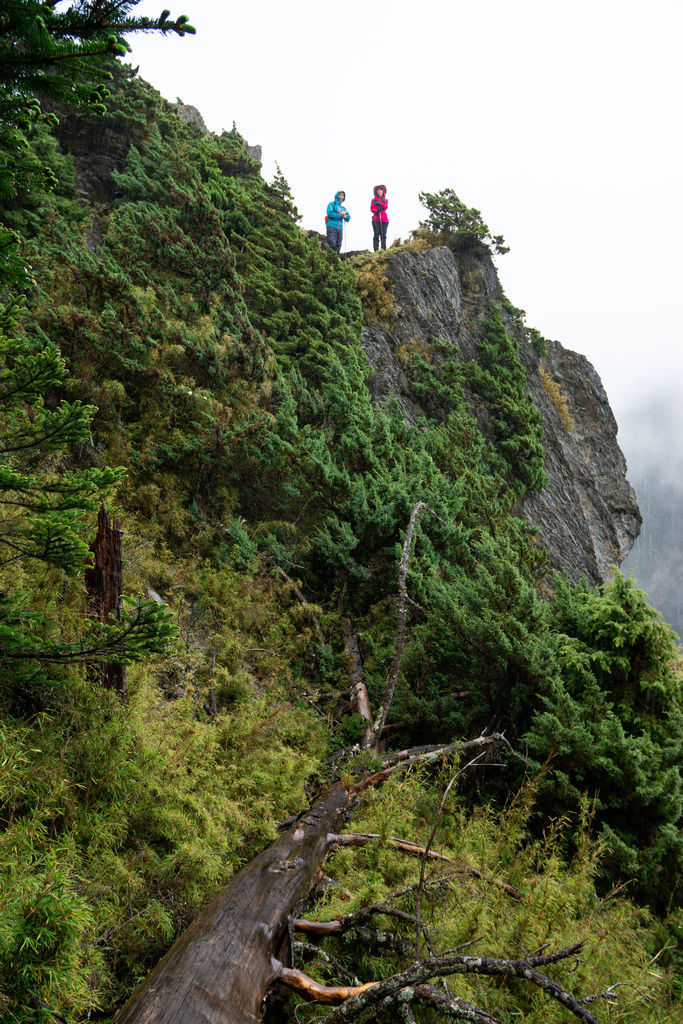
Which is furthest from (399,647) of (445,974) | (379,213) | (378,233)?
(379,213)

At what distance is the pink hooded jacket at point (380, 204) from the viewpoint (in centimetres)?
1923

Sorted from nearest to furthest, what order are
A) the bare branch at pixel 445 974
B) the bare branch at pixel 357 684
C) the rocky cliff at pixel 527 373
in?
1. the bare branch at pixel 445 974
2. the bare branch at pixel 357 684
3. the rocky cliff at pixel 527 373

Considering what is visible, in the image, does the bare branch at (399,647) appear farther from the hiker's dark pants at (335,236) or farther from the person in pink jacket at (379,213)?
the person in pink jacket at (379,213)

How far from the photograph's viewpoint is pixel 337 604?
856 centimetres

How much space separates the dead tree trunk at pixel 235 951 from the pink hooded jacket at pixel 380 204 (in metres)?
20.9

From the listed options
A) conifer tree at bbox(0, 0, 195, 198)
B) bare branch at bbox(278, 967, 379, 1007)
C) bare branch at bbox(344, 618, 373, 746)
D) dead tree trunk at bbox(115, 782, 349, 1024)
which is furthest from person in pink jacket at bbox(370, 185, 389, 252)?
bare branch at bbox(278, 967, 379, 1007)

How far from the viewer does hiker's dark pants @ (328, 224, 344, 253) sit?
18078 millimetres

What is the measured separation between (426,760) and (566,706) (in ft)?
5.33

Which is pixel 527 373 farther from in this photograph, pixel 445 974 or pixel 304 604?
pixel 445 974

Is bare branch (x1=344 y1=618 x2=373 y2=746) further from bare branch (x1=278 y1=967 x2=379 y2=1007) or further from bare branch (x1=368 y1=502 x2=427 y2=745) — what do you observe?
bare branch (x1=278 y1=967 x2=379 y2=1007)

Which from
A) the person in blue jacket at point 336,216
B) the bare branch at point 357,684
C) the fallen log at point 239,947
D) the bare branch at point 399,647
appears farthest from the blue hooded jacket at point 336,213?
the fallen log at point 239,947

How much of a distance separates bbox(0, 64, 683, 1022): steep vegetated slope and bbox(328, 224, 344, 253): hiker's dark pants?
320cm

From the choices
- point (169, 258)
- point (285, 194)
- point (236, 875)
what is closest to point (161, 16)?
point (236, 875)

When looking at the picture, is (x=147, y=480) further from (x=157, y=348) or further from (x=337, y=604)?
(x=337, y=604)
